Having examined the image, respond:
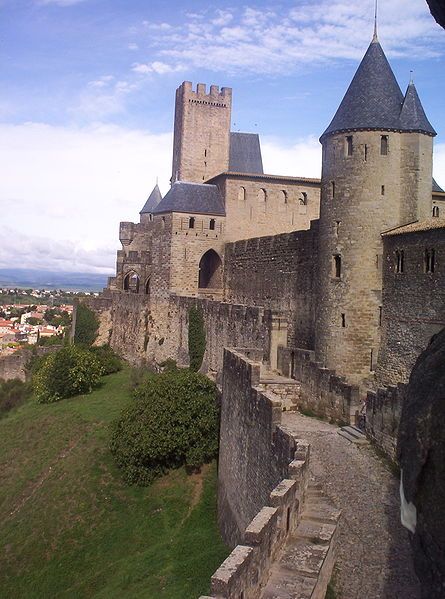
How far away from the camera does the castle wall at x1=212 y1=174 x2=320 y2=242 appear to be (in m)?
35.7

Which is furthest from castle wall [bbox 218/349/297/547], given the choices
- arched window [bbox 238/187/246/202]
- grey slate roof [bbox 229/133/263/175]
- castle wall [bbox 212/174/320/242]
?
grey slate roof [bbox 229/133/263/175]

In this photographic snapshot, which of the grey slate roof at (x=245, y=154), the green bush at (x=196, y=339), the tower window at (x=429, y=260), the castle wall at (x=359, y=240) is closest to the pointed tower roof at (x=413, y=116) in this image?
the castle wall at (x=359, y=240)

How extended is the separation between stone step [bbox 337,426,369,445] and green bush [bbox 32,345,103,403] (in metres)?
19.1

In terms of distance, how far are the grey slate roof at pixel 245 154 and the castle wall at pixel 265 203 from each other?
7306 mm

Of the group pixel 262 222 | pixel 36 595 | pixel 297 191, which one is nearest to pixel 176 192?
pixel 262 222

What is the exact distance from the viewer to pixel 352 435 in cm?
1466

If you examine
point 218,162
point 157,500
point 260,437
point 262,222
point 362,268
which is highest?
point 218,162

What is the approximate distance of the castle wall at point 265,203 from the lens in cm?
3572

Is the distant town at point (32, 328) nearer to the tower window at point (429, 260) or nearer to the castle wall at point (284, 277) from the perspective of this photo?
the castle wall at point (284, 277)

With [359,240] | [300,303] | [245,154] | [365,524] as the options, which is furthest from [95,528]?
[245,154]

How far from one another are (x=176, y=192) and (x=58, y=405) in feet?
43.3

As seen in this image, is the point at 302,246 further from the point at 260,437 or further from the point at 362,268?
the point at 260,437

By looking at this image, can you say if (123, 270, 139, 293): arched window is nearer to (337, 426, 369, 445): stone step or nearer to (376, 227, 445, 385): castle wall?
(376, 227, 445, 385): castle wall

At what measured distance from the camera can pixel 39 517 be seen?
1891 centimetres
